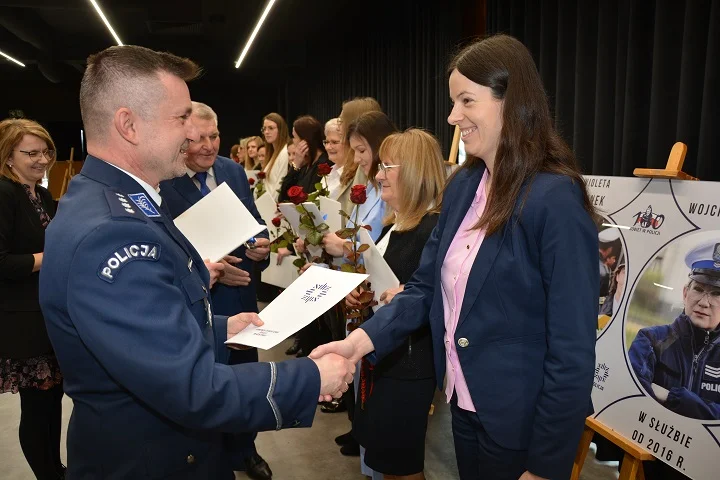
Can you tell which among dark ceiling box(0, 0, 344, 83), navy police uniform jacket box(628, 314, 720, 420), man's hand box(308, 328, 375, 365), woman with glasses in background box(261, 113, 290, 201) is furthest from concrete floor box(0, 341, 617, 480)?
dark ceiling box(0, 0, 344, 83)

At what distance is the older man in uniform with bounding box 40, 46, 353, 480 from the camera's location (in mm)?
1094

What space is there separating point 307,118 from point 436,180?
2468mm

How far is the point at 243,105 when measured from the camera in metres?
16.5

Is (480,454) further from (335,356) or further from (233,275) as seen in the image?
(233,275)

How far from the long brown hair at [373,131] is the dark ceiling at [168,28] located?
214 inches

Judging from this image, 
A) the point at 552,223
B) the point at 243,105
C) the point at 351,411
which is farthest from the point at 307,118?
the point at 243,105

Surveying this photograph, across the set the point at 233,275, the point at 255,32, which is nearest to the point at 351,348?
the point at 233,275

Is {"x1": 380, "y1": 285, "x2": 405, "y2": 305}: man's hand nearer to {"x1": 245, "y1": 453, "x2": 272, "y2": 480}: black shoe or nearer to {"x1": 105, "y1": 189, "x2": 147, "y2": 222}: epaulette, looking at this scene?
{"x1": 105, "y1": 189, "x2": 147, "y2": 222}: epaulette

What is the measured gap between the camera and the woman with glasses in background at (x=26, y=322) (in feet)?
8.46

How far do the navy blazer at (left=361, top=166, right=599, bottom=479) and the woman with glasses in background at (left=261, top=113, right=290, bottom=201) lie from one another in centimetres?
391

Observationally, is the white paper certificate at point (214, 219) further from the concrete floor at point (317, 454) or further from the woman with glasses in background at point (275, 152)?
the woman with glasses in background at point (275, 152)

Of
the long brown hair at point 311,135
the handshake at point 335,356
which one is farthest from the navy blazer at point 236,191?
the long brown hair at point 311,135

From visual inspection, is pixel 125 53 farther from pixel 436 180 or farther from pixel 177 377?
pixel 436 180

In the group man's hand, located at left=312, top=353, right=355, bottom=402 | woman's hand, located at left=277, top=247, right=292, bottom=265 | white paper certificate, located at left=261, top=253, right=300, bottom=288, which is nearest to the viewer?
man's hand, located at left=312, top=353, right=355, bottom=402
